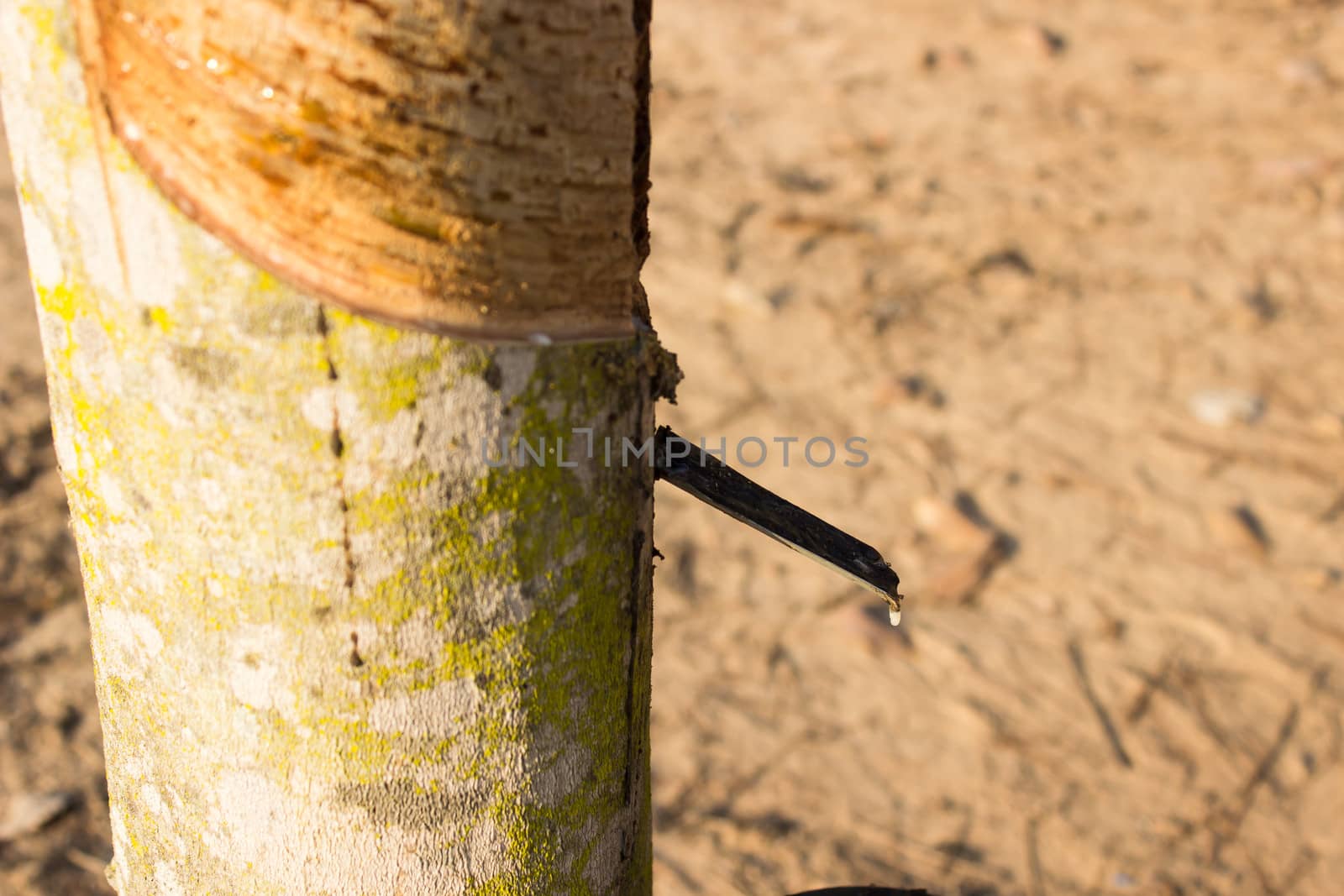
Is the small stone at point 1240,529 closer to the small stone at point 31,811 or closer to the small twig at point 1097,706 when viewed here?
the small twig at point 1097,706

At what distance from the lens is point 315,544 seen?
86 cm

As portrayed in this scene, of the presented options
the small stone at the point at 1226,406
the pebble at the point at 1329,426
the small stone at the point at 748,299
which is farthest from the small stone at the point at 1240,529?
the small stone at the point at 748,299

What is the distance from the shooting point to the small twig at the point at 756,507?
3.49ft

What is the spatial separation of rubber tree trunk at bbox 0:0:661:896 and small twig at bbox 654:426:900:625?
0.06 meters

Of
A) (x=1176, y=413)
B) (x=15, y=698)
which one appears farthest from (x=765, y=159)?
(x=15, y=698)

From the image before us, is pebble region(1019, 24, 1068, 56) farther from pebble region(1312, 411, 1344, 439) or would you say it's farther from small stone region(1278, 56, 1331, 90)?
pebble region(1312, 411, 1344, 439)

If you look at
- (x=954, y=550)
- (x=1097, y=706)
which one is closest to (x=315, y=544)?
(x=1097, y=706)

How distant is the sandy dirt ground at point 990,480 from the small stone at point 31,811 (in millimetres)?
10

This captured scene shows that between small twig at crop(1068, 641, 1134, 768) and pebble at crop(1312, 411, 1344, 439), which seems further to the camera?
pebble at crop(1312, 411, 1344, 439)

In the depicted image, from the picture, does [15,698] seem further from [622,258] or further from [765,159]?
[765,159]

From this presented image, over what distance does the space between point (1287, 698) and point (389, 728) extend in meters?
3.04

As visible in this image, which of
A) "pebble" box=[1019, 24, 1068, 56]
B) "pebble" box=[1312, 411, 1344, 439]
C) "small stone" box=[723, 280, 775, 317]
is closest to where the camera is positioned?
"pebble" box=[1312, 411, 1344, 439]

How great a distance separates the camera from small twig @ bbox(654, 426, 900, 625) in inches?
41.9

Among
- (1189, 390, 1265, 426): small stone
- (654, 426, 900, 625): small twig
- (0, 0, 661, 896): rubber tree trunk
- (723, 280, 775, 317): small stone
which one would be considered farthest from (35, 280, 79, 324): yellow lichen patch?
(1189, 390, 1265, 426): small stone
